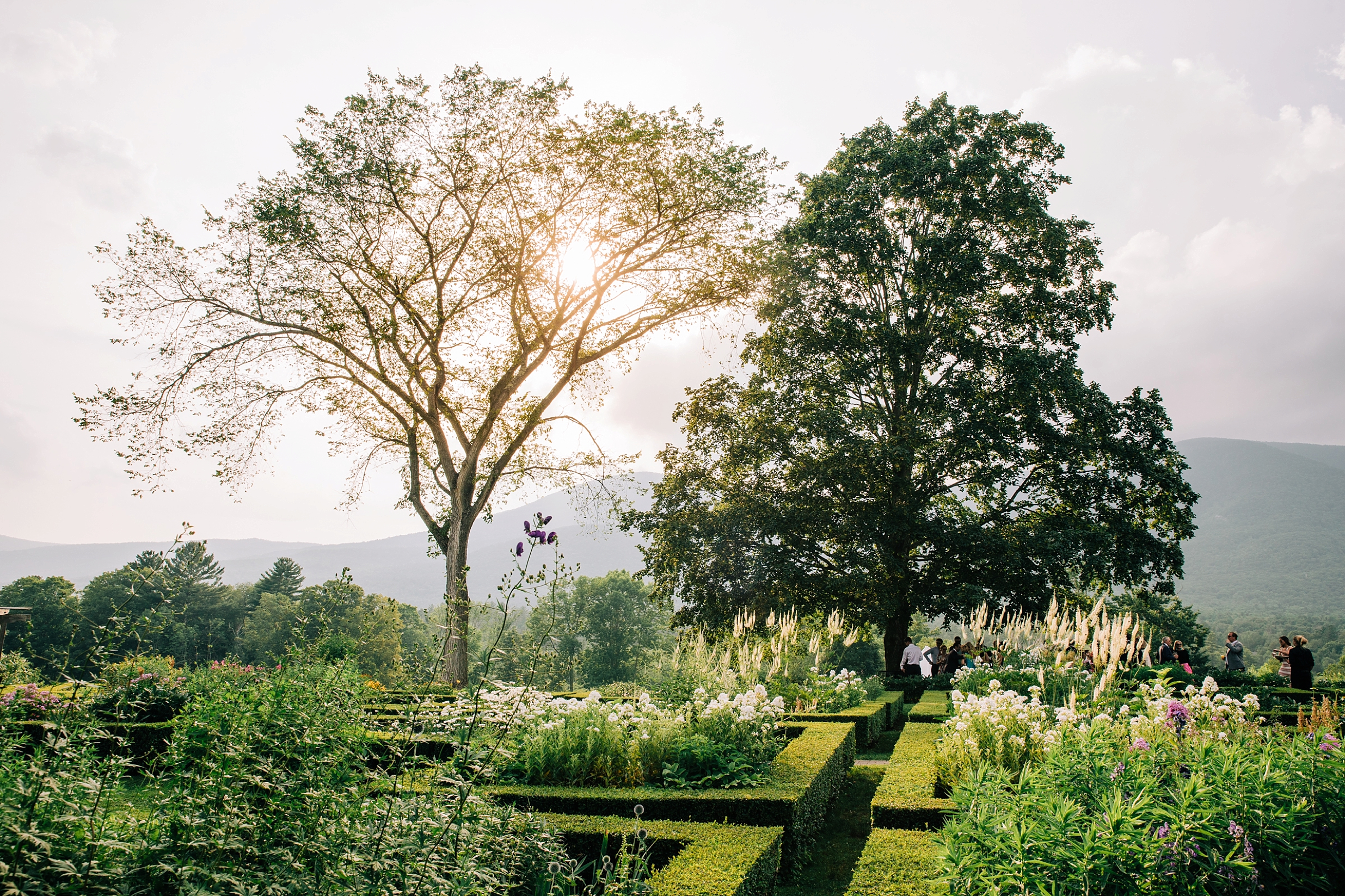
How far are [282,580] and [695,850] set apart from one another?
62.7 metres

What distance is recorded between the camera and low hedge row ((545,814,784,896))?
3.46 metres

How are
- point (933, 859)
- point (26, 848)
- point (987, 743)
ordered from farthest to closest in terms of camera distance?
point (987, 743) < point (933, 859) < point (26, 848)

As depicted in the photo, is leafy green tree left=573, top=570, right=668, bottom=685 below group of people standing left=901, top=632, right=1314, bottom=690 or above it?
below

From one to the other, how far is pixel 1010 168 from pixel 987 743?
17.0 meters

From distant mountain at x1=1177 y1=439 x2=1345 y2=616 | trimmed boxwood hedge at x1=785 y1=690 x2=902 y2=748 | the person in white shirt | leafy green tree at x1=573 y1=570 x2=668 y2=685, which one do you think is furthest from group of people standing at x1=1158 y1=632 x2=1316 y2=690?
distant mountain at x1=1177 y1=439 x2=1345 y2=616

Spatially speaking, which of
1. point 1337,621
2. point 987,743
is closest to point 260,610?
point 987,743

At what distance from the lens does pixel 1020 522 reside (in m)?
17.0

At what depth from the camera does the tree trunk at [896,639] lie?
57.0 ft

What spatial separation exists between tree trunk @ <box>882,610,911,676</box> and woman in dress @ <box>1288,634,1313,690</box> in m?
7.19

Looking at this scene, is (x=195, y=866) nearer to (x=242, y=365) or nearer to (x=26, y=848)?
(x=26, y=848)

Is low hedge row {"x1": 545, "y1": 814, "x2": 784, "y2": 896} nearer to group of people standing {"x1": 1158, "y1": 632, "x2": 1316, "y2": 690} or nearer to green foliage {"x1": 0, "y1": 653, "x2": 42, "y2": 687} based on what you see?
green foliage {"x1": 0, "y1": 653, "x2": 42, "y2": 687}

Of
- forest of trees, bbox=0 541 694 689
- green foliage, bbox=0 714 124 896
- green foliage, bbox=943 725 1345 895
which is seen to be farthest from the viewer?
forest of trees, bbox=0 541 694 689

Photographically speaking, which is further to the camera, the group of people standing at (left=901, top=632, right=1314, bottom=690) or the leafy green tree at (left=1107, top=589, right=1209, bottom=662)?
the leafy green tree at (left=1107, top=589, right=1209, bottom=662)

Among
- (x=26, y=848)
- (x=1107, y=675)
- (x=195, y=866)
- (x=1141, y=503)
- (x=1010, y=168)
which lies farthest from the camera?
(x=1010, y=168)
